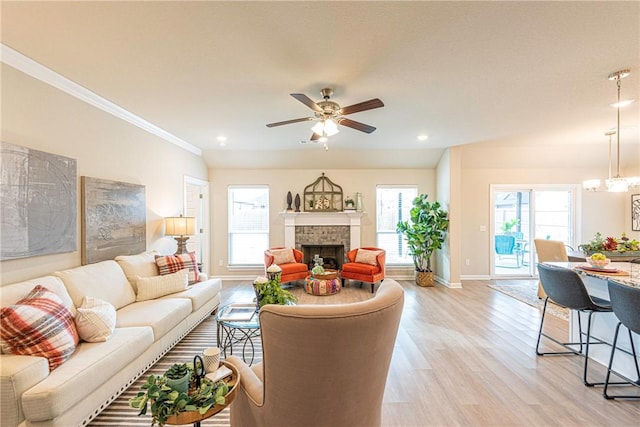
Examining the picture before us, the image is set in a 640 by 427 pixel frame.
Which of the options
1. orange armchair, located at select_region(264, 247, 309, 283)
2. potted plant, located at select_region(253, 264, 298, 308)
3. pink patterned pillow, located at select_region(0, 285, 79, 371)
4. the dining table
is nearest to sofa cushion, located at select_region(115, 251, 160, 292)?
pink patterned pillow, located at select_region(0, 285, 79, 371)

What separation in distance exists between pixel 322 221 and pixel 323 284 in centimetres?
163

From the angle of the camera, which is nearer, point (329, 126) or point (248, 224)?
point (329, 126)

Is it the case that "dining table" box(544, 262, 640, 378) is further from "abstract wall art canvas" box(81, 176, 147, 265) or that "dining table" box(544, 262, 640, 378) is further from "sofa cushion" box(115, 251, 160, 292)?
"abstract wall art canvas" box(81, 176, 147, 265)

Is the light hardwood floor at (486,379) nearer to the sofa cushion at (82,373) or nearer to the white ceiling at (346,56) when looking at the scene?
the sofa cushion at (82,373)

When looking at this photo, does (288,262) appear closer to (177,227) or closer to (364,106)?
(177,227)

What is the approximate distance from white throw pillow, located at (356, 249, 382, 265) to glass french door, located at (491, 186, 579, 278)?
9.38 feet

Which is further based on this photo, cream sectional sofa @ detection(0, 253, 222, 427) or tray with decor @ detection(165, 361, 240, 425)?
cream sectional sofa @ detection(0, 253, 222, 427)

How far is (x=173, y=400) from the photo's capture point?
1.21 metres

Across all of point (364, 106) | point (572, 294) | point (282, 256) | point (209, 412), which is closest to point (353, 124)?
point (364, 106)

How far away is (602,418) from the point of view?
6.52ft

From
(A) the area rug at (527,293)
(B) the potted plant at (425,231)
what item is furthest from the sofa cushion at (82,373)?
(A) the area rug at (527,293)

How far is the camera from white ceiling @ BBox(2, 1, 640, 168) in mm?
1774

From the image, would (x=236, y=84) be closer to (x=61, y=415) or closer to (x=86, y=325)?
(x=86, y=325)

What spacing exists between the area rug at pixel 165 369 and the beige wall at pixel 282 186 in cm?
257
